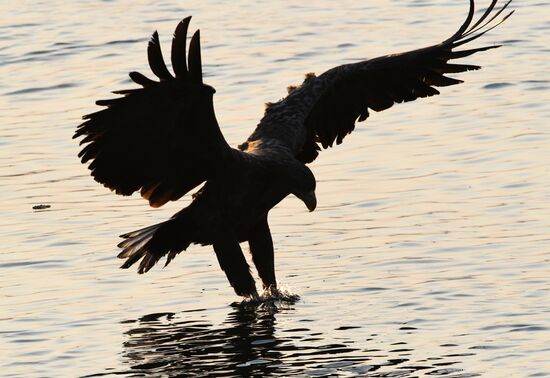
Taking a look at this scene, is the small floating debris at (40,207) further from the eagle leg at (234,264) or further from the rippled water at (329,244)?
the eagle leg at (234,264)

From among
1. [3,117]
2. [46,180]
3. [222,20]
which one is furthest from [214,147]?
[222,20]

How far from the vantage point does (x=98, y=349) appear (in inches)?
361

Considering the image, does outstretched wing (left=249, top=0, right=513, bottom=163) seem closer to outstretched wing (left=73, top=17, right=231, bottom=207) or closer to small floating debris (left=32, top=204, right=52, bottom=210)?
outstretched wing (left=73, top=17, right=231, bottom=207)

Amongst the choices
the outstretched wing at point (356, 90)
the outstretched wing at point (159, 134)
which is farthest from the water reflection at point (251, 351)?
the outstretched wing at point (356, 90)

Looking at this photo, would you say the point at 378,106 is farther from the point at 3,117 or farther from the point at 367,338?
the point at 3,117

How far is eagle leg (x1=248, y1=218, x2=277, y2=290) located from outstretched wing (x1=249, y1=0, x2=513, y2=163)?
81 cm

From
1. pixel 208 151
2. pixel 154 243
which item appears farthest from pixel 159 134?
pixel 154 243

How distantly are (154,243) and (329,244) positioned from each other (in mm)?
1548

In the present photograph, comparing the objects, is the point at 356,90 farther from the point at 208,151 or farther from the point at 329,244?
the point at 208,151

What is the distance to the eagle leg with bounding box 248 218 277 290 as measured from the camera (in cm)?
1028

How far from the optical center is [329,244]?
11234mm

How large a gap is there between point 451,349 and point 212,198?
6.56ft

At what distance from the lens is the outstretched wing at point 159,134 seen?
29.1 ft

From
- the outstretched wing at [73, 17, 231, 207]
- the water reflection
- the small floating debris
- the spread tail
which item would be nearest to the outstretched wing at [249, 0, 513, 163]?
the spread tail
